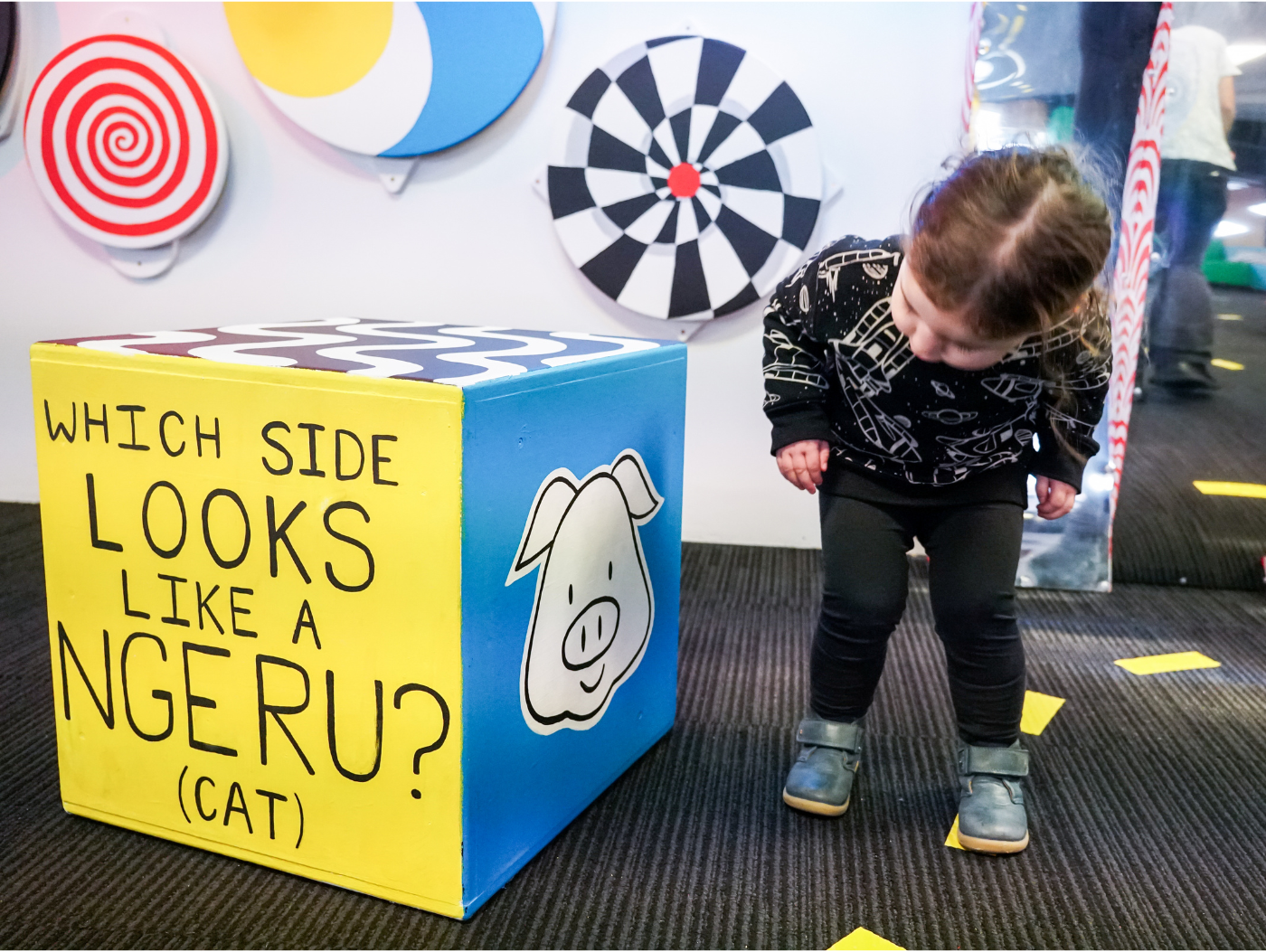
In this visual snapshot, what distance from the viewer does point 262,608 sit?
83cm

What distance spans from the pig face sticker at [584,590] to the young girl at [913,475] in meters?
0.16

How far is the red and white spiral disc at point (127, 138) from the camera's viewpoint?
6.12 feet

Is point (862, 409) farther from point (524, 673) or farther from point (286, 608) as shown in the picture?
point (286, 608)

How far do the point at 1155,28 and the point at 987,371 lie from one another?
1.01 meters

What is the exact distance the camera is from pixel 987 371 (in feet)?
2.93

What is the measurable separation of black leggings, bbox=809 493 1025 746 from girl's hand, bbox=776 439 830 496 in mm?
47

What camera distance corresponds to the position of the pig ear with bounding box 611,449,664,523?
0.96m

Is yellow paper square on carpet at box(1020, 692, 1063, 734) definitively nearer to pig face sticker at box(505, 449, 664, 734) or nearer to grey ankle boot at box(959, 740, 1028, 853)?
grey ankle boot at box(959, 740, 1028, 853)

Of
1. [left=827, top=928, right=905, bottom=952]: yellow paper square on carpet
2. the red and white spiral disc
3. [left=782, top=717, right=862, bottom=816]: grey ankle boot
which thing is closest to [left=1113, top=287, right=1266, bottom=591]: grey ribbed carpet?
[left=782, top=717, right=862, bottom=816]: grey ankle boot

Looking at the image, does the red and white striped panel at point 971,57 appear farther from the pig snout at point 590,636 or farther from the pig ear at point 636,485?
the pig snout at point 590,636

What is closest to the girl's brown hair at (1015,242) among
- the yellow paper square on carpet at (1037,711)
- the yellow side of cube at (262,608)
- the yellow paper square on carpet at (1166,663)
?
the yellow side of cube at (262,608)

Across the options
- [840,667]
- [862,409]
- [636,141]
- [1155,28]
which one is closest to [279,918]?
[840,667]

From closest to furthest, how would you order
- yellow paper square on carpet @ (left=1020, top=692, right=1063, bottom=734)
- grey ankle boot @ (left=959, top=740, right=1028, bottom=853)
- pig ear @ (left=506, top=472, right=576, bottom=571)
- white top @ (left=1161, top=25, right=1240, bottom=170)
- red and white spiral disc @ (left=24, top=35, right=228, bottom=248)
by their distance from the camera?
pig ear @ (left=506, top=472, right=576, bottom=571) → grey ankle boot @ (left=959, top=740, right=1028, bottom=853) → yellow paper square on carpet @ (left=1020, top=692, right=1063, bottom=734) → white top @ (left=1161, top=25, right=1240, bottom=170) → red and white spiral disc @ (left=24, top=35, right=228, bottom=248)

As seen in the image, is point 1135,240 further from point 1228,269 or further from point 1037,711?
point 1037,711
